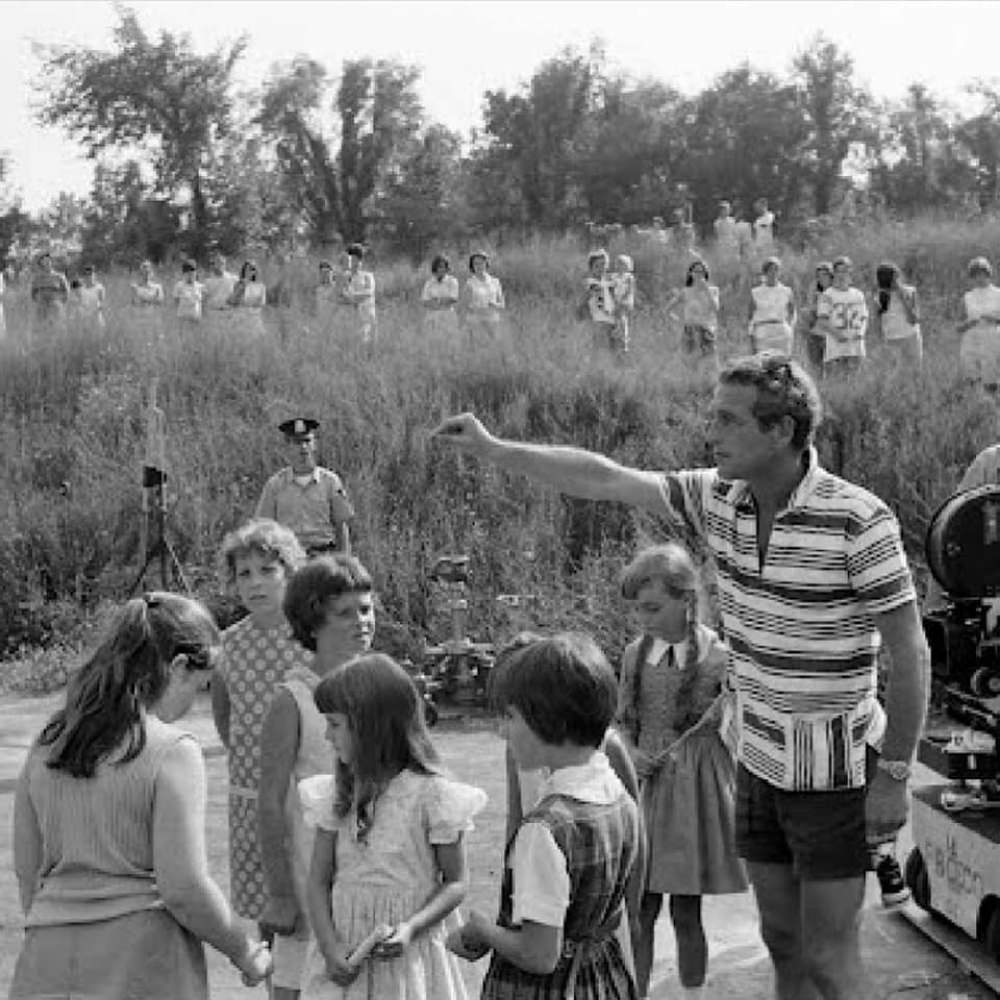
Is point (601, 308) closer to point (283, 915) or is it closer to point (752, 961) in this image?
point (752, 961)

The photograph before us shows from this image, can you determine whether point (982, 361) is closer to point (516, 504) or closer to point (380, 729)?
point (516, 504)

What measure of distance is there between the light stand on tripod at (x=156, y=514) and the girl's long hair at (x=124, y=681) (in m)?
9.59

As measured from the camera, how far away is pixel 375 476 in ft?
50.1

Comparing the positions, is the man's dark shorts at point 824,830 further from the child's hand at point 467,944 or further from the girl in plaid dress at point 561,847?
the child's hand at point 467,944

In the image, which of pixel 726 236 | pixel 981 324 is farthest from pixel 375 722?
pixel 726 236

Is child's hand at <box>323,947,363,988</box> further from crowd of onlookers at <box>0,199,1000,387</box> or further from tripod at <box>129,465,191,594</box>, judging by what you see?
crowd of onlookers at <box>0,199,1000,387</box>

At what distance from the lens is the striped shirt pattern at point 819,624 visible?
4.77 meters

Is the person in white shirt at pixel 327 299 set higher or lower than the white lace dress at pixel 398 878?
lower

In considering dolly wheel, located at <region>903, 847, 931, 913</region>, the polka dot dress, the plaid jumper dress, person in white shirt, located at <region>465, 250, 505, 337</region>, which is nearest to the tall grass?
person in white shirt, located at <region>465, 250, 505, 337</region>

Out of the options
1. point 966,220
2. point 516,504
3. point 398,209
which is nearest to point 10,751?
point 516,504

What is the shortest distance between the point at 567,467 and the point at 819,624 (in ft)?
2.81

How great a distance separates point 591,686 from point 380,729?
62cm

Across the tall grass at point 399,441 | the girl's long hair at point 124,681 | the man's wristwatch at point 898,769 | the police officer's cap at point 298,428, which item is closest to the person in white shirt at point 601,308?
the tall grass at point 399,441

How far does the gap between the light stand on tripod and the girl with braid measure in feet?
26.3
